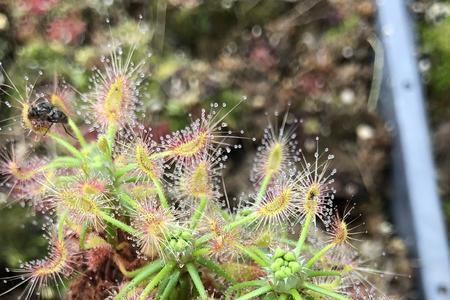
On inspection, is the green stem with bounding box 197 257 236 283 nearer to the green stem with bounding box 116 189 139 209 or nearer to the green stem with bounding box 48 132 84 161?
the green stem with bounding box 116 189 139 209

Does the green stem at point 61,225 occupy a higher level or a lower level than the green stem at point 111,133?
lower

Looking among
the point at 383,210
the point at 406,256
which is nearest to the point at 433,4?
the point at 383,210

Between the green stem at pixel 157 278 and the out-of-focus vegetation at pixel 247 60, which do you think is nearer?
the green stem at pixel 157 278

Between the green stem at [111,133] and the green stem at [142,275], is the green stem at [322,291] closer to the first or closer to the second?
the green stem at [142,275]

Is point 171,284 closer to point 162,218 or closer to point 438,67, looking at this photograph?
point 162,218

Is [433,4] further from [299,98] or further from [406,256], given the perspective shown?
[406,256]

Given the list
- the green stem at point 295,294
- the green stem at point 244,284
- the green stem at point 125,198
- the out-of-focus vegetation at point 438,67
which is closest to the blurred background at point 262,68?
the out-of-focus vegetation at point 438,67

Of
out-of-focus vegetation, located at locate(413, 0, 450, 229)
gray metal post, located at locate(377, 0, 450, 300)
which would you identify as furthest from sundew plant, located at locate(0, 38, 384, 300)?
out-of-focus vegetation, located at locate(413, 0, 450, 229)
